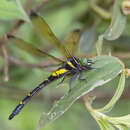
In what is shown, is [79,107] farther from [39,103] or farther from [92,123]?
[39,103]

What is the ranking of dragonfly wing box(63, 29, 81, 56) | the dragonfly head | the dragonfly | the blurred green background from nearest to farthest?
the dragonfly head
the dragonfly
dragonfly wing box(63, 29, 81, 56)
the blurred green background

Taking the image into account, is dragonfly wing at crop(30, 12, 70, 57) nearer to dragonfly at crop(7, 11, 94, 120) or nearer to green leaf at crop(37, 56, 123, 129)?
dragonfly at crop(7, 11, 94, 120)

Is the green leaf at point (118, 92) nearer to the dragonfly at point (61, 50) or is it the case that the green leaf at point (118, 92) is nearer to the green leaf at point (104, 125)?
the green leaf at point (104, 125)

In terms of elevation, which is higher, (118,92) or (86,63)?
(86,63)

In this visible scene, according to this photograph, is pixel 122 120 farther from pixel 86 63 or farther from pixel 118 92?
pixel 86 63

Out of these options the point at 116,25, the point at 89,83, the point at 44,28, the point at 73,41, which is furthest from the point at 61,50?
the point at 89,83

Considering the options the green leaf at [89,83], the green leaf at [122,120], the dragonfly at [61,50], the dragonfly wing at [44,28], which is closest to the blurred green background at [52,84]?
the dragonfly at [61,50]

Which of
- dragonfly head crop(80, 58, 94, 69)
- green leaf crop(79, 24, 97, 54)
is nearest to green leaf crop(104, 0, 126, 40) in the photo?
dragonfly head crop(80, 58, 94, 69)
